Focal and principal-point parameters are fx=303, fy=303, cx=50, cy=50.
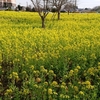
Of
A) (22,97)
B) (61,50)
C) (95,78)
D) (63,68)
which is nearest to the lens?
(22,97)

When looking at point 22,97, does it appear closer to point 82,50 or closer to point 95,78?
point 95,78

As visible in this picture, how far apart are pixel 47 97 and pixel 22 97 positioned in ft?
1.67

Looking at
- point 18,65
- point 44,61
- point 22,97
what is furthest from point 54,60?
point 22,97

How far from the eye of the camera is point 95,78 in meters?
5.93

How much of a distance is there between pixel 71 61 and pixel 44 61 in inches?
32.5

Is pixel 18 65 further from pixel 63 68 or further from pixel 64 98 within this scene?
pixel 64 98

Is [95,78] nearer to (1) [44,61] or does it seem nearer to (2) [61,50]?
(1) [44,61]

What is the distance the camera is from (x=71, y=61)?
7402mm

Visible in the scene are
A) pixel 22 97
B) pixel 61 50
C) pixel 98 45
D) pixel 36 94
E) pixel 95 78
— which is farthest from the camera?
pixel 98 45

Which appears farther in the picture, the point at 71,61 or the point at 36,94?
the point at 71,61

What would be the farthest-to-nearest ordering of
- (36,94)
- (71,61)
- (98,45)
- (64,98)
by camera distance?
(98,45)
(71,61)
(36,94)
(64,98)

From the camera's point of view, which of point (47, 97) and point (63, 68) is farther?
point (63, 68)

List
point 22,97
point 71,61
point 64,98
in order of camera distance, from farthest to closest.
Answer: point 71,61 < point 22,97 < point 64,98

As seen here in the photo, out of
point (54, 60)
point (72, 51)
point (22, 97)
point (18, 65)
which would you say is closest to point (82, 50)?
point (72, 51)
